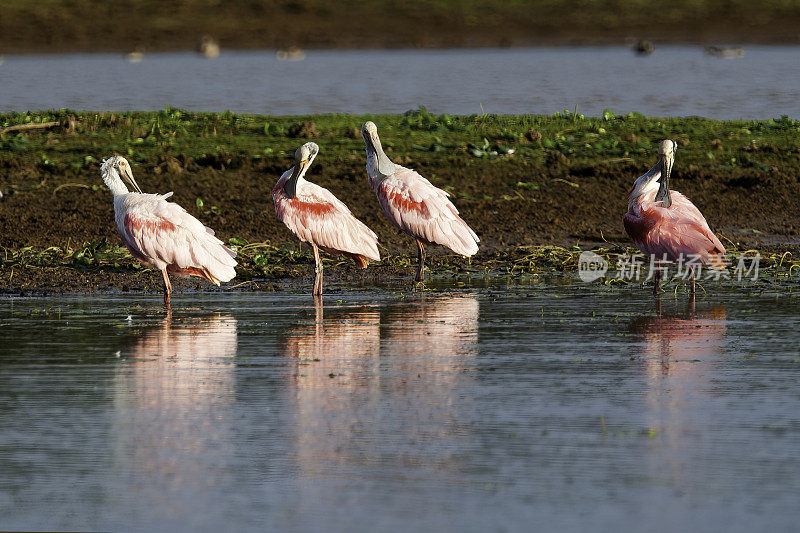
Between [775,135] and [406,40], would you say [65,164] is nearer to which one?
[775,135]

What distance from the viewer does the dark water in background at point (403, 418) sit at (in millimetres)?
6391

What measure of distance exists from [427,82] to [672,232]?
21.2 meters

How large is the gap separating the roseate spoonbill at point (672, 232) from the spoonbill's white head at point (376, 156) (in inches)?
105

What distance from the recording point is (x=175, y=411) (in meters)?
8.16

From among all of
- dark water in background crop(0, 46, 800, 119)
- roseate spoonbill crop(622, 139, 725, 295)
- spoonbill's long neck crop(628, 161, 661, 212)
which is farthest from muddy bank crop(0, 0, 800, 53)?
roseate spoonbill crop(622, 139, 725, 295)

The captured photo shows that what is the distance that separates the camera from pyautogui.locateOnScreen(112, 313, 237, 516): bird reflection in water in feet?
22.4

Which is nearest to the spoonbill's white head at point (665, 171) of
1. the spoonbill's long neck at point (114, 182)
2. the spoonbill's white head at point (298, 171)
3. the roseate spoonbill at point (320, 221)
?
the roseate spoonbill at point (320, 221)

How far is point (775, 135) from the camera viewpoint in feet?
68.0

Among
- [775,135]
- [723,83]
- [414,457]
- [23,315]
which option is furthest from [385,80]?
[414,457]

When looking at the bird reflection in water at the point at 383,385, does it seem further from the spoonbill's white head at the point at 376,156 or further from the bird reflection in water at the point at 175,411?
the spoonbill's white head at the point at 376,156

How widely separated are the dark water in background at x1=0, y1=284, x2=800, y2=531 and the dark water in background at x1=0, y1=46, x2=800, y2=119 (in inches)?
598

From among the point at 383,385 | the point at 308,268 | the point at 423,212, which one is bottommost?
the point at 383,385

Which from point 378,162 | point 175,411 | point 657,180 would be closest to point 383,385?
point 175,411

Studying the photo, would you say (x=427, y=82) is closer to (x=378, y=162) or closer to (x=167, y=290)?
(x=378, y=162)
